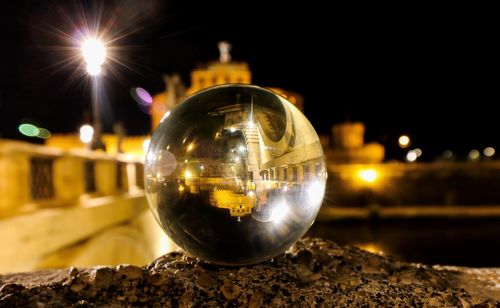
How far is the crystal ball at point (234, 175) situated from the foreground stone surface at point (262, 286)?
0.62 ft

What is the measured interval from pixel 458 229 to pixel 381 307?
2728 cm

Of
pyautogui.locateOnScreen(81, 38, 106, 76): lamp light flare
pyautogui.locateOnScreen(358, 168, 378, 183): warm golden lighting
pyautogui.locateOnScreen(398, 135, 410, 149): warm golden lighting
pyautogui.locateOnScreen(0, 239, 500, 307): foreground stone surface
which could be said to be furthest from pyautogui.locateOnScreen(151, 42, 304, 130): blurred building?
pyautogui.locateOnScreen(0, 239, 500, 307): foreground stone surface

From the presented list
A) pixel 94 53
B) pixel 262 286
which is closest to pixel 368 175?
pixel 94 53

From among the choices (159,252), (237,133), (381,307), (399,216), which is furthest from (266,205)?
(399,216)

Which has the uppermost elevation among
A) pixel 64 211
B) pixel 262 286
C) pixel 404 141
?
pixel 404 141

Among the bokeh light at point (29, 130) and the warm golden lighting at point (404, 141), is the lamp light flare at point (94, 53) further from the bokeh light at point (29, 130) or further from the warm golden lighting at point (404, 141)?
the warm golden lighting at point (404, 141)

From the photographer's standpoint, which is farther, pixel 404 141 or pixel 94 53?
pixel 404 141

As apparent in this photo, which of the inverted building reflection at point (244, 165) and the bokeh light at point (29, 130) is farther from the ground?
the bokeh light at point (29, 130)

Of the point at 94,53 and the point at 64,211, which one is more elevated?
the point at 94,53

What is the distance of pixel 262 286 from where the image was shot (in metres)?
2.35

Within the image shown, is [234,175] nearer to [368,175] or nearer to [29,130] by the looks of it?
[368,175]

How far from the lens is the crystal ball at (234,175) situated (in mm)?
2043

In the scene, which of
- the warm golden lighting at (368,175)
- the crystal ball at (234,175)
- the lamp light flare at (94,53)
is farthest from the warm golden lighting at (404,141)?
the crystal ball at (234,175)

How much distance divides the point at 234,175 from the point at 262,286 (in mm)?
780
